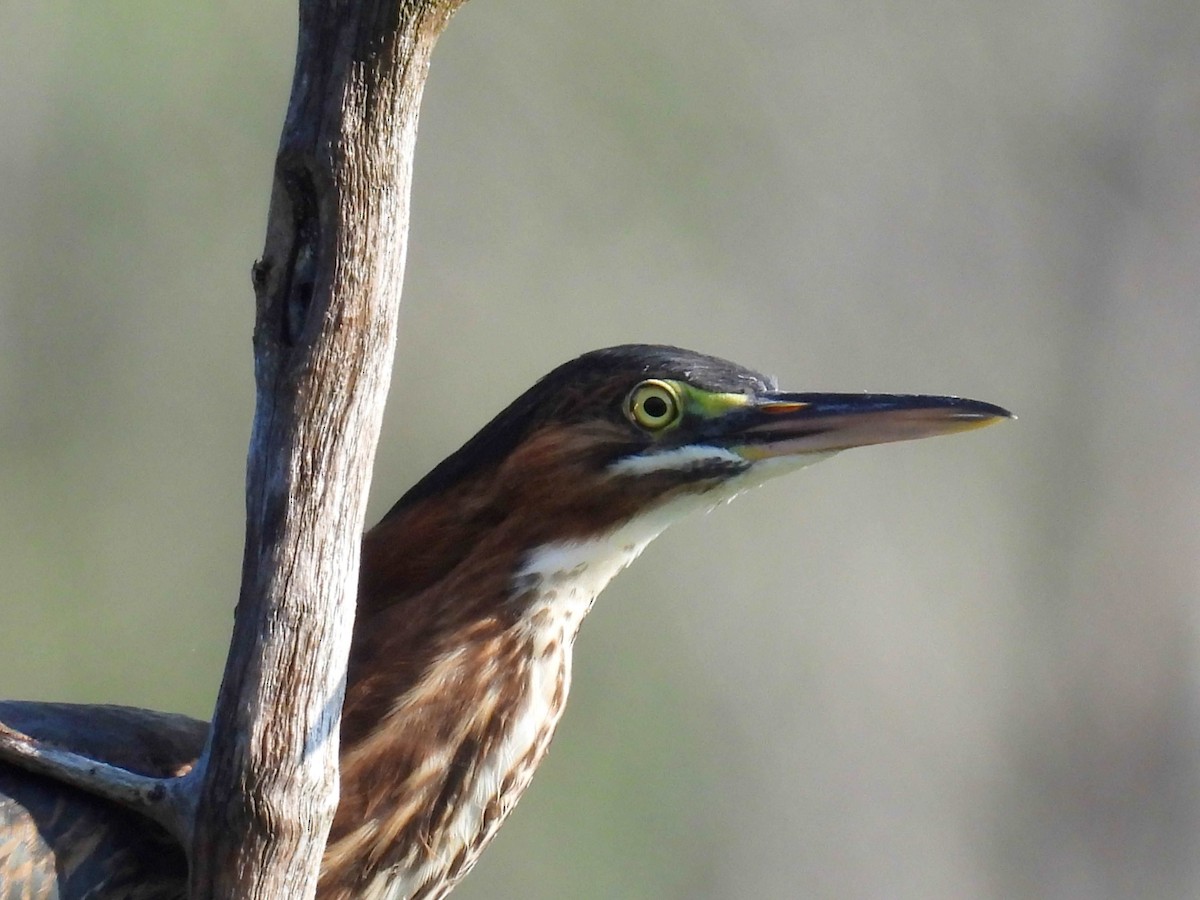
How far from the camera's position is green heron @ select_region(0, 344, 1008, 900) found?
277 cm

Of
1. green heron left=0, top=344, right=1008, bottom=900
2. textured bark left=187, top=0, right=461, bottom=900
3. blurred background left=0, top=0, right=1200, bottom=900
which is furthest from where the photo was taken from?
blurred background left=0, top=0, right=1200, bottom=900

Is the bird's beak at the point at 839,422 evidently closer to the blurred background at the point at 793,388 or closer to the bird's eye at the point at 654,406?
the bird's eye at the point at 654,406

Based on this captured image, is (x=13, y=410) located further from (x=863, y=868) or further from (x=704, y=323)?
(x=863, y=868)

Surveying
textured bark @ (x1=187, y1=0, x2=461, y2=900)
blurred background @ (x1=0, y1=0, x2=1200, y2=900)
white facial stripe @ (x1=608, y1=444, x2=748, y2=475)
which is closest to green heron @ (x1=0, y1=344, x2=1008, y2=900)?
white facial stripe @ (x1=608, y1=444, x2=748, y2=475)

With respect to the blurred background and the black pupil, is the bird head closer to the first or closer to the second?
the black pupil

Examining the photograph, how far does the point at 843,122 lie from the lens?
9766mm

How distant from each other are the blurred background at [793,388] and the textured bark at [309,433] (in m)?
6.42

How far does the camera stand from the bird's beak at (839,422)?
2.80m

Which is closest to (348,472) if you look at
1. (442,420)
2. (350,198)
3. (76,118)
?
(350,198)

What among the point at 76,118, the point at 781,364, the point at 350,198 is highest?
the point at 76,118

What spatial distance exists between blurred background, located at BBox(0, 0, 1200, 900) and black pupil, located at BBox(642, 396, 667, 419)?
5.67 m

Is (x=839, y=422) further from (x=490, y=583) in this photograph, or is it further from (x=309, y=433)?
(x=309, y=433)

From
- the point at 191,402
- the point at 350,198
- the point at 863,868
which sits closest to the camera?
the point at 350,198

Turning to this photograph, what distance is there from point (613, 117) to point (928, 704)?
3945 millimetres
